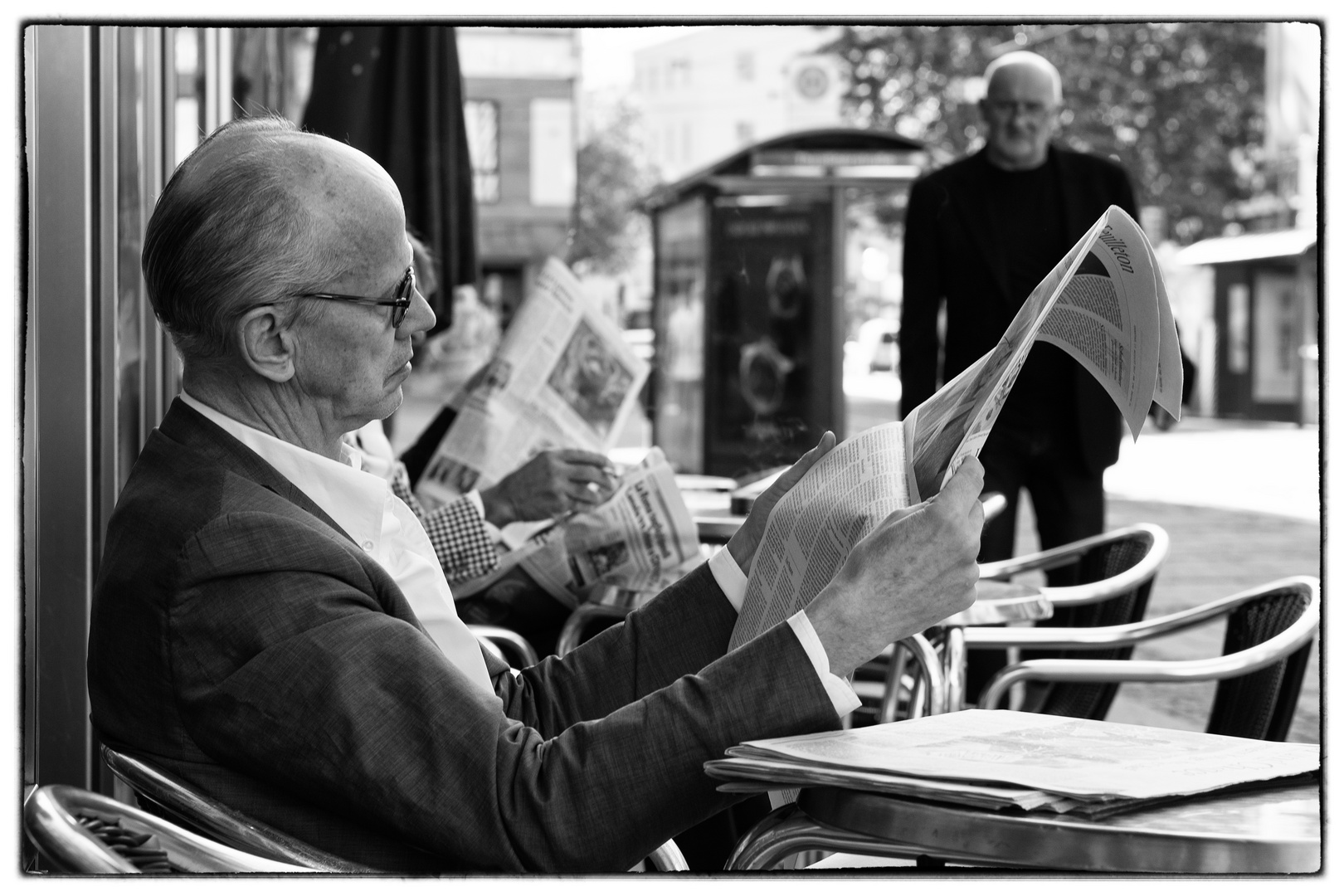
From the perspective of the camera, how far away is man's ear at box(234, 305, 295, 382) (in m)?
1.50

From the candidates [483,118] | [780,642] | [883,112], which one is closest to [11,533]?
[780,642]

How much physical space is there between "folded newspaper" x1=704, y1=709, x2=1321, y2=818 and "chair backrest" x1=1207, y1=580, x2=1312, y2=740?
3.49 feet

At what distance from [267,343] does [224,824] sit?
0.48m

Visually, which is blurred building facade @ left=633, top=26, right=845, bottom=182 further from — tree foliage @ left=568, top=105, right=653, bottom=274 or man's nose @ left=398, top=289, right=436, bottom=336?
man's nose @ left=398, top=289, right=436, bottom=336

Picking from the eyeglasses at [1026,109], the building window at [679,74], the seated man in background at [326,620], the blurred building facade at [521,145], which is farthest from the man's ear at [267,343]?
the building window at [679,74]

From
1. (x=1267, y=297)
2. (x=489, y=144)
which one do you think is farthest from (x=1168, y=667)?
(x=489, y=144)

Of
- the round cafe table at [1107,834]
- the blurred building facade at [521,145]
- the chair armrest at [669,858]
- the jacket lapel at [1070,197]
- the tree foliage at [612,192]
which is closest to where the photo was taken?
the round cafe table at [1107,834]

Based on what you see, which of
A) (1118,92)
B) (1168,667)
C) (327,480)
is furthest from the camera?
(1118,92)

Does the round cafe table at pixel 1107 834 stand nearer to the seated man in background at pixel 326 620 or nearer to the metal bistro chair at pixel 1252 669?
the seated man in background at pixel 326 620

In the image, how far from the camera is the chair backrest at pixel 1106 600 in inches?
122

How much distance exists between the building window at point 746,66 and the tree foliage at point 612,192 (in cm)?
1214

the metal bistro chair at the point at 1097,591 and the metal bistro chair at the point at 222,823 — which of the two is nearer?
the metal bistro chair at the point at 222,823

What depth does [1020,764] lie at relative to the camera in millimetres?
1236

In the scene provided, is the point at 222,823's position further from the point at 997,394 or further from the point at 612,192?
the point at 612,192
